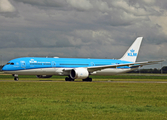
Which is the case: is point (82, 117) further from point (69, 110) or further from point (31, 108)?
point (31, 108)

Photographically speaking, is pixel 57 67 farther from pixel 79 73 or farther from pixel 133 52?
pixel 133 52

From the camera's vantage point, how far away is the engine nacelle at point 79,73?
50.1 metres

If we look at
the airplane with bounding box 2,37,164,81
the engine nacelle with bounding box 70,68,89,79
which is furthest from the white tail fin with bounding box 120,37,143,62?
the engine nacelle with bounding box 70,68,89,79

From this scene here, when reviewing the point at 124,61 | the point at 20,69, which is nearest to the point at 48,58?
the point at 20,69

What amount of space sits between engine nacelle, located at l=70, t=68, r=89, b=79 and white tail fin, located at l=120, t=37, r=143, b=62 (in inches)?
631

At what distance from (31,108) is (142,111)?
19.3 feet

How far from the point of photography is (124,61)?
209 feet

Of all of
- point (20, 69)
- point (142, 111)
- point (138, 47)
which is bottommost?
point (142, 111)

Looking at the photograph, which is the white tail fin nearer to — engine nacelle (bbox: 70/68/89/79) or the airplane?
the airplane

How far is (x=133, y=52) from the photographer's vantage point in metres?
66.0

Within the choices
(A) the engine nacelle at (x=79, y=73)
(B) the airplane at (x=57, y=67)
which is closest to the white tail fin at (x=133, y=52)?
(B) the airplane at (x=57, y=67)

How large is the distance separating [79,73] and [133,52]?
66.8ft

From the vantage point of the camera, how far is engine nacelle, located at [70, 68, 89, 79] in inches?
1973

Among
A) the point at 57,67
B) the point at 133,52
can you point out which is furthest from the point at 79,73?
the point at 133,52
